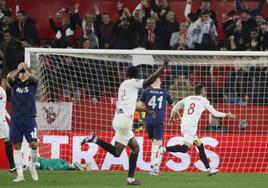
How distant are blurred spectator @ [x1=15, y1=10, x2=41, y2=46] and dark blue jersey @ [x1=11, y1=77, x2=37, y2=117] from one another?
8291mm

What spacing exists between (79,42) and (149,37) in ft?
6.72

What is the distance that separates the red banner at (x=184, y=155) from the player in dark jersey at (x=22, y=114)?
412cm

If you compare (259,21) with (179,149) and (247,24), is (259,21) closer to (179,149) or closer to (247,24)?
(247,24)

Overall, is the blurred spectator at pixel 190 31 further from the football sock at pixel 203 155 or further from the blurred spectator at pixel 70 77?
the football sock at pixel 203 155

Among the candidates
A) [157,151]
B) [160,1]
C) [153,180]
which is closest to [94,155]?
[157,151]

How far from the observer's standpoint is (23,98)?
18.4 m

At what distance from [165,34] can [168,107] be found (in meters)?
3.04

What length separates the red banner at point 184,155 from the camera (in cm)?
2250

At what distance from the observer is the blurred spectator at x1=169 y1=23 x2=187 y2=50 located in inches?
1000

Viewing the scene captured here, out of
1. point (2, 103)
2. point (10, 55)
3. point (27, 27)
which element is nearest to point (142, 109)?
point (2, 103)

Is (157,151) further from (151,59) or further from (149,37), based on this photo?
(149,37)

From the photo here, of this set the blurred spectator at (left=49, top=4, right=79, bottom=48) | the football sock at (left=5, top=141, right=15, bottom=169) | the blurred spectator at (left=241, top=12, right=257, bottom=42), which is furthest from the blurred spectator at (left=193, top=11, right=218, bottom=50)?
the football sock at (left=5, top=141, right=15, bottom=169)

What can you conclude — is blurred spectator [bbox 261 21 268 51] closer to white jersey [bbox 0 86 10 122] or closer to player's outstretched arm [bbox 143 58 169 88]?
white jersey [bbox 0 86 10 122]

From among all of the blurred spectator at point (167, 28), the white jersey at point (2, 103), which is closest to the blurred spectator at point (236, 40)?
the blurred spectator at point (167, 28)
